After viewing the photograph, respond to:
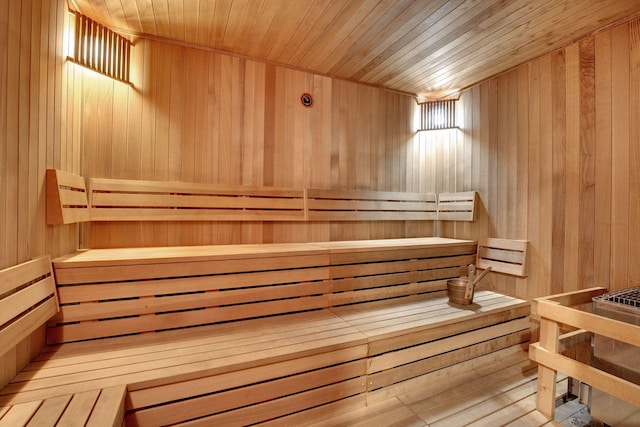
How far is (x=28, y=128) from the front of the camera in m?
1.51

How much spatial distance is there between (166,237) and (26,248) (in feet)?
3.80

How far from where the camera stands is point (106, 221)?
2422 millimetres

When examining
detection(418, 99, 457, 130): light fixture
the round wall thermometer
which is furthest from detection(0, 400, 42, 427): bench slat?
detection(418, 99, 457, 130): light fixture

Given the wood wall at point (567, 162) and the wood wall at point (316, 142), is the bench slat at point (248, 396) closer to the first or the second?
the wood wall at point (316, 142)

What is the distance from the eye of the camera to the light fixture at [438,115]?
3.71 m

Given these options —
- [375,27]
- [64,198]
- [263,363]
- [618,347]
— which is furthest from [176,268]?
[618,347]

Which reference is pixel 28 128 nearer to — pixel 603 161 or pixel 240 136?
pixel 240 136

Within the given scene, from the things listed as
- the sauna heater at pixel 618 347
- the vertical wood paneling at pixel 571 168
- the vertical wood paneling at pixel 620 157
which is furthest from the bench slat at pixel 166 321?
the vertical wood paneling at pixel 620 157

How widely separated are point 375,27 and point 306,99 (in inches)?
41.4

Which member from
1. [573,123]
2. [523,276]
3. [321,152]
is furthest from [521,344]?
[321,152]

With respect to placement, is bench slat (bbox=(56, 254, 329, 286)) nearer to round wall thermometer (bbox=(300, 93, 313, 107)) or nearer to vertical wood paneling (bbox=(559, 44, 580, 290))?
round wall thermometer (bbox=(300, 93, 313, 107))

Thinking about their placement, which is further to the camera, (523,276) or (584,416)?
(523,276)

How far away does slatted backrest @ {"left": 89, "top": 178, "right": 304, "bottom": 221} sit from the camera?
234cm

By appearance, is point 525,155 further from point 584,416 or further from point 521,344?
point 584,416
